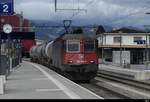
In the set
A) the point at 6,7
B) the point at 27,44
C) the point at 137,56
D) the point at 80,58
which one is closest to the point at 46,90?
the point at 6,7

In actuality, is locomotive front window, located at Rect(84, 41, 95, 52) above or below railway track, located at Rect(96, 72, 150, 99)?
above

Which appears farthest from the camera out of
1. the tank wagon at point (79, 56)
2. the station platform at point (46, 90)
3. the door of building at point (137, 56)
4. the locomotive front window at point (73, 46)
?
the door of building at point (137, 56)

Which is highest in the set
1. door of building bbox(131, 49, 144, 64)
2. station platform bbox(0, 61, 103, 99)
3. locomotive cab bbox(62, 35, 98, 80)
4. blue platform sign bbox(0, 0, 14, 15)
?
blue platform sign bbox(0, 0, 14, 15)

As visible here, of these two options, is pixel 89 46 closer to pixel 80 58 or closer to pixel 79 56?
pixel 79 56

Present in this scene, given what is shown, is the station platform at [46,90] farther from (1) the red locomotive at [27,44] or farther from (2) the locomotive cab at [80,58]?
(1) the red locomotive at [27,44]

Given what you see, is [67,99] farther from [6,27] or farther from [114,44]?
[114,44]

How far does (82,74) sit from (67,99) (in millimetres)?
13091

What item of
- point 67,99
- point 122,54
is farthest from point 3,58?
point 122,54

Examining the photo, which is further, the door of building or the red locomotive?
the red locomotive

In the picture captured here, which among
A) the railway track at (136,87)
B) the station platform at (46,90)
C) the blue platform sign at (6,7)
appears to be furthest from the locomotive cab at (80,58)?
the blue platform sign at (6,7)

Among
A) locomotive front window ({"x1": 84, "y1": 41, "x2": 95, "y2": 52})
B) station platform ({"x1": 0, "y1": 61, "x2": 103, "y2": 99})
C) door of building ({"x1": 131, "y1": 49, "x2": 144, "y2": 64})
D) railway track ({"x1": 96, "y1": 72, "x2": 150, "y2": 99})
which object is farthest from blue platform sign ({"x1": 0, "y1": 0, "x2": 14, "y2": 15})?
door of building ({"x1": 131, "y1": 49, "x2": 144, "y2": 64})

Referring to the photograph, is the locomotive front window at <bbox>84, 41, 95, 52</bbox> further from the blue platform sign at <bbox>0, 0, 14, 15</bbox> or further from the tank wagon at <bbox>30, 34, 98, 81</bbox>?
the blue platform sign at <bbox>0, 0, 14, 15</bbox>

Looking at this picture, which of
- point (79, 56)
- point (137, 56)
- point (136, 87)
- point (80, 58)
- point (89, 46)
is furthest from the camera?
point (137, 56)

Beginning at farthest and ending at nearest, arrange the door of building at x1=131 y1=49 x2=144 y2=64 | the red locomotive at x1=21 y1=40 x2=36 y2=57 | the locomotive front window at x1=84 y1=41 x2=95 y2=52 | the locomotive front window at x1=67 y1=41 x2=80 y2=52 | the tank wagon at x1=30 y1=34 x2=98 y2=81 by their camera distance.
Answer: the red locomotive at x1=21 y1=40 x2=36 y2=57 → the door of building at x1=131 y1=49 x2=144 y2=64 → the locomotive front window at x1=67 y1=41 x2=80 y2=52 → the locomotive front window at x1=84 y1=41 x2=95 y2=52 → the tank wagon at x1=30 y1=34 x2=98 y2=81
